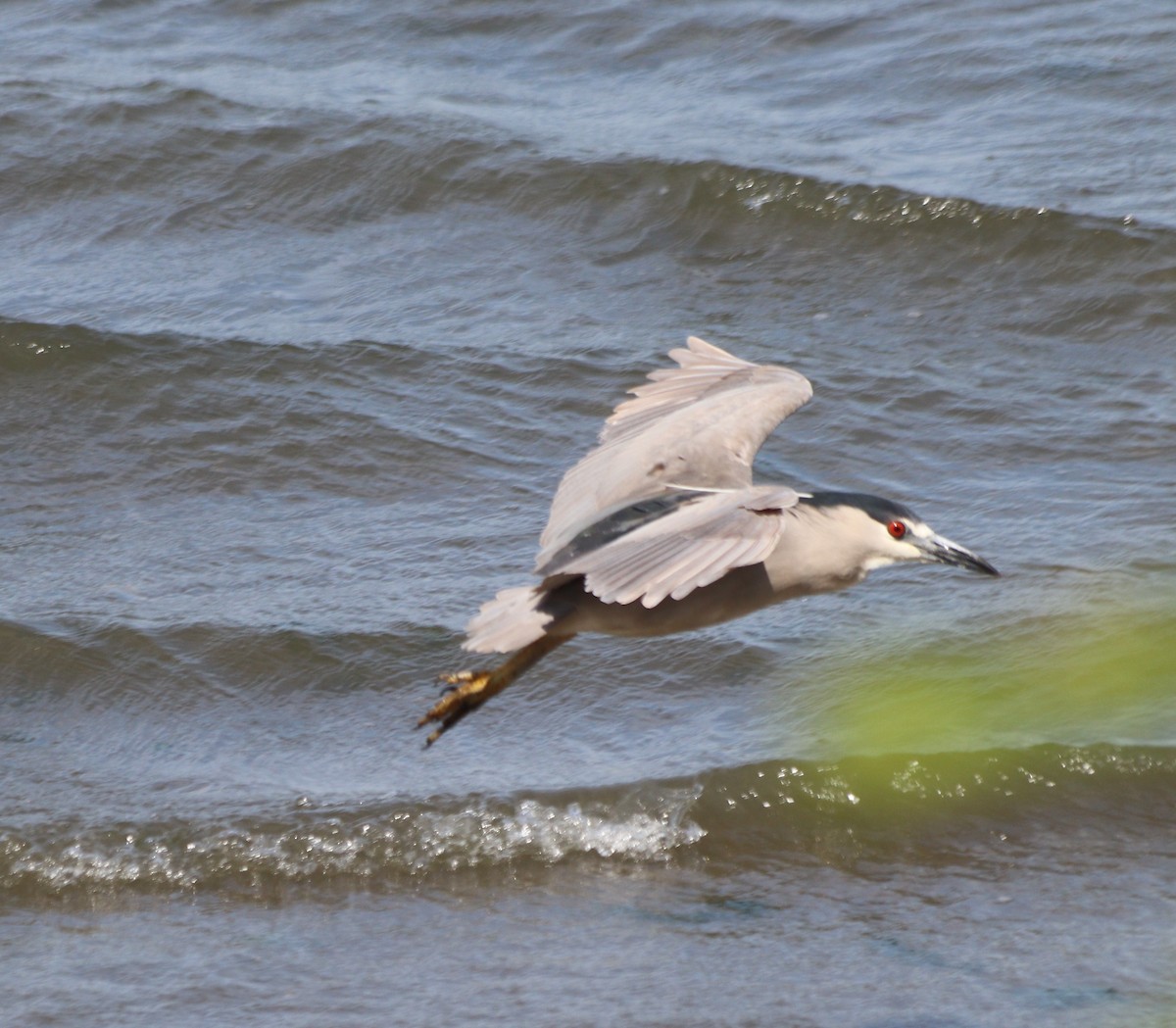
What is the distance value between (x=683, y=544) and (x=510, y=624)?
55 centimetres

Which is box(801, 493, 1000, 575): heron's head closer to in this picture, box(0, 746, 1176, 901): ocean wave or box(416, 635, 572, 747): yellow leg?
box(416, 635, 572, 747): yellow leg

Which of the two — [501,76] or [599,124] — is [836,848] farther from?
[501,76]

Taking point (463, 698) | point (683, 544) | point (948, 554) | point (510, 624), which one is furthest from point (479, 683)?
point (948, 554)

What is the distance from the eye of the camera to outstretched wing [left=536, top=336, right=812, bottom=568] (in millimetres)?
4484

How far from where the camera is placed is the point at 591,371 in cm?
795

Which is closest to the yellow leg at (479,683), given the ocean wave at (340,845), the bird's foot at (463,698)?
the bird's foot at (463,698)

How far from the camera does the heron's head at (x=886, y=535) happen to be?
4.25 metres

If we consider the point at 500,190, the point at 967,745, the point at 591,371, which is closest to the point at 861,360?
the point at 591,371

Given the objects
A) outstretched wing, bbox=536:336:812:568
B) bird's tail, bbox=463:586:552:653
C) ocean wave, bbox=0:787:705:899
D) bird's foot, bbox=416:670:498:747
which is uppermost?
outstretched wing, bbox=536:336:812:568

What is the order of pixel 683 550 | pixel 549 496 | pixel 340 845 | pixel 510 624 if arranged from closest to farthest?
1. pixel 683 550
2. pixel 510 624
3. pixel 340 845
4. pixel 549 496

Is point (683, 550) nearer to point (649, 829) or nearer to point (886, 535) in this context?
point (886, 535)

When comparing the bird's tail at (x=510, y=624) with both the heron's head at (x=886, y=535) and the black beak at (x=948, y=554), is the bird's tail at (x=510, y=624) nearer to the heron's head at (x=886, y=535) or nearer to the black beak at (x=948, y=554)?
the heron's head at (x=886, y=535)

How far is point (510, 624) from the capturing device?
162 inches

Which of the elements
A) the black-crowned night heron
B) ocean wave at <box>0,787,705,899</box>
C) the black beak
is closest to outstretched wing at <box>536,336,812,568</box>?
the black-crowned night heron
